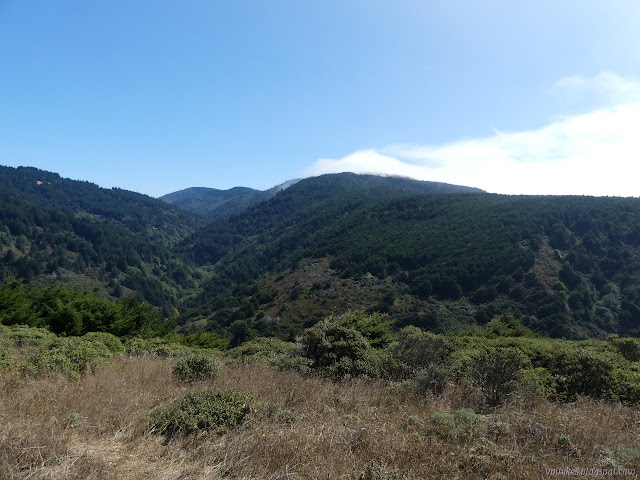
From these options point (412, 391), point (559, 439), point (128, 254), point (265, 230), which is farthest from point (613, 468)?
point (265, 230)

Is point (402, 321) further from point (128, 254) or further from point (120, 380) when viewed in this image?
point (128, 254)

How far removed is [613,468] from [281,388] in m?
4.38

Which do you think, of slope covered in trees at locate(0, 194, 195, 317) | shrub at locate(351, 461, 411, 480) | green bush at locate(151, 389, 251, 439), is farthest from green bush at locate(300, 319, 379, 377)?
slope covered in trees at locate(0, 194, 195, 317)

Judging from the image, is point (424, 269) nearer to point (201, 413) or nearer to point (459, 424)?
point (459, 424)

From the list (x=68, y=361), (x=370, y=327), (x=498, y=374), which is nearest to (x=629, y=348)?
Result: (x=498, y=374)

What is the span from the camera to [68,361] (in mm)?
6254

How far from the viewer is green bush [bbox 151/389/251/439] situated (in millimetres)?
4117

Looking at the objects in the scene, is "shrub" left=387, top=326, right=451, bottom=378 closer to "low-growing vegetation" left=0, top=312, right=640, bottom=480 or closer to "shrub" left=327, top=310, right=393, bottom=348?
"low-growing vegetation" left=0, top=312, right=640, bottom=480

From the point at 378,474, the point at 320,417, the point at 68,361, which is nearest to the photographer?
the point at 378,474

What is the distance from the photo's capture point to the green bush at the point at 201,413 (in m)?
4.12

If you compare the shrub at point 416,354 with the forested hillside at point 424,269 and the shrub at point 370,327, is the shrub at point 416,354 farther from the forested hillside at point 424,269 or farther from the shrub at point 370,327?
the forested hillside at point 424,269

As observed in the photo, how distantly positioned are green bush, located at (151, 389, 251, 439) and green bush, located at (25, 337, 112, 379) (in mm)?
2483

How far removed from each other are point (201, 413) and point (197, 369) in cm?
256

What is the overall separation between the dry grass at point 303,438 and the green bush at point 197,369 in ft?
2.80
